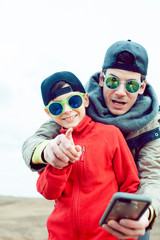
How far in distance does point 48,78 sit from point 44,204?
15.8 ft

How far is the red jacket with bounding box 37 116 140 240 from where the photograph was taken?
5.91 feet

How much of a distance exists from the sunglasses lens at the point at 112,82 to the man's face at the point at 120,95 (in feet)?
0.07

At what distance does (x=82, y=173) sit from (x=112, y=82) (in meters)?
0.75

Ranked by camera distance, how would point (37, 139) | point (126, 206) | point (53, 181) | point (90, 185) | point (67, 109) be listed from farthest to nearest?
point (37, 139) → point (67, 109) → point (90, 185) → point (53, 181) → point (126, 206)

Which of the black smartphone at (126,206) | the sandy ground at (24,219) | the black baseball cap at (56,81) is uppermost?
the black baseball cap at (56,81)

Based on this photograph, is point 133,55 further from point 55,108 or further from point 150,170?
point 150,170

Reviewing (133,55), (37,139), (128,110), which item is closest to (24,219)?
(37,139)

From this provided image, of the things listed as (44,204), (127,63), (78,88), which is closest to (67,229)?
(78,88)

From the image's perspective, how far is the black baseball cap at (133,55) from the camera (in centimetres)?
219

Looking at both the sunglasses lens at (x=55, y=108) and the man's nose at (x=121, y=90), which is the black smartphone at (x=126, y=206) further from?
the man's nose at (x=121, y=90)

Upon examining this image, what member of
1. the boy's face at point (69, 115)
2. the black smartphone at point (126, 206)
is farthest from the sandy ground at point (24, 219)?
the black smartphone at point (126, 206)

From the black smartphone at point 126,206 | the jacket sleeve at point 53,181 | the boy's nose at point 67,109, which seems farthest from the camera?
the boy's nose at point 67,109

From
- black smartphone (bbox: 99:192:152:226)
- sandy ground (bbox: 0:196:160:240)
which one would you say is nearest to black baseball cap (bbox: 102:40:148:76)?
black smartphone (bbox: 99:192:152:226)

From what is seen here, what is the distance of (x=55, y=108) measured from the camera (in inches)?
78.1
